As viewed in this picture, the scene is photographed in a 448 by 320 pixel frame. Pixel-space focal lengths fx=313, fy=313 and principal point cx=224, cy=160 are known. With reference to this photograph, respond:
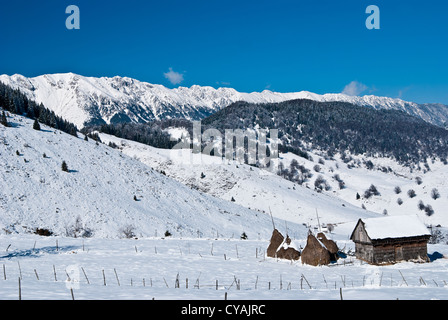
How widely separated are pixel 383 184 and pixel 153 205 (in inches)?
5884

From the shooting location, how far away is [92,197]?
49875 mm

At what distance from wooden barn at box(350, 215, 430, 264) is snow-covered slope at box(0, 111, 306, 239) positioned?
21.9 m

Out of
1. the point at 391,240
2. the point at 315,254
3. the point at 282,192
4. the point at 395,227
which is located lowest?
the point at 315,254

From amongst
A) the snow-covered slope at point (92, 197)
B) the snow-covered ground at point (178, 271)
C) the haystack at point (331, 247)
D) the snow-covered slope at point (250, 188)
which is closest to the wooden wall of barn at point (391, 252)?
the snow-covered ground at point (178, 271)

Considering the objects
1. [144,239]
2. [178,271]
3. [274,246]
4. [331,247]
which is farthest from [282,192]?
[178,271]

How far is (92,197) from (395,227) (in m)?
43.2

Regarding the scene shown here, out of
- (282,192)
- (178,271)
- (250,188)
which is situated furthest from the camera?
(250,188)

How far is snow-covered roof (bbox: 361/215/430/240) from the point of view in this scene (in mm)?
35812

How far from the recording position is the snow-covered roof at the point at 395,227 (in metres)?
35.8

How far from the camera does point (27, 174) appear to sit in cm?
4816

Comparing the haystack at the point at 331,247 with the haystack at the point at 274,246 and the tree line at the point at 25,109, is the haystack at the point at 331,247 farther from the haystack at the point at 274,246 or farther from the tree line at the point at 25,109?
the tree line at the point at 25,109

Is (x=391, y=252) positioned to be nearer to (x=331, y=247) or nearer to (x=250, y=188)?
(x=331, y=247)

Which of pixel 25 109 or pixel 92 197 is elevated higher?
pixel 25 109

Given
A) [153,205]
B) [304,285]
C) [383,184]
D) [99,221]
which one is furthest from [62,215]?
[383,184]
